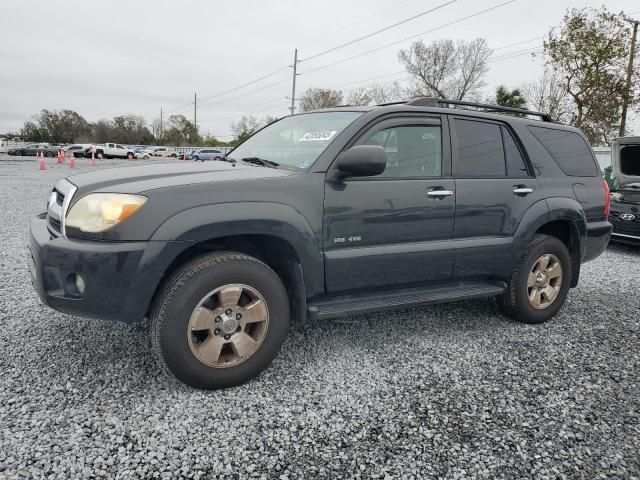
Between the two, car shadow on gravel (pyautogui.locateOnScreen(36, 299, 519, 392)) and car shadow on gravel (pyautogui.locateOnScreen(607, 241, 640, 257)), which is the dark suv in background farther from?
car shadow on gravel (pyautogui.locateOnScreen(607, 241, 640, 257))

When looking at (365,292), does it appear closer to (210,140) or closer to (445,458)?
(445,458)

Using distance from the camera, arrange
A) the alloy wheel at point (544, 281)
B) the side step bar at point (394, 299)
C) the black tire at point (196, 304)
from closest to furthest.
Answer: the black tire at point (196, 304)
the side step bar at point (394, 299)
the alloy wheel at point (544, 281)

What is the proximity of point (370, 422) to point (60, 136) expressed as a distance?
267 feet

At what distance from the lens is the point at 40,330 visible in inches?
127

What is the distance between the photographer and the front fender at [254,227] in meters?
2.39

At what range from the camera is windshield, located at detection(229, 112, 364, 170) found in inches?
118

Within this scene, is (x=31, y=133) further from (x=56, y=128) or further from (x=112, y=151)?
(x=112, y=151)

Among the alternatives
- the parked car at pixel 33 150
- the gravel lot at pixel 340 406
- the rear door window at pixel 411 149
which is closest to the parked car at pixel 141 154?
the parked car at pixel 33 150

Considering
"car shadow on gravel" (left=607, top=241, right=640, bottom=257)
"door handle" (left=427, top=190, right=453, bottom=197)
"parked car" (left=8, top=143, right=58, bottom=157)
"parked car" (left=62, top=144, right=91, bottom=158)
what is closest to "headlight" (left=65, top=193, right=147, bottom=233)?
"door handle" (left=427, top=190, right=453, bottom=197)

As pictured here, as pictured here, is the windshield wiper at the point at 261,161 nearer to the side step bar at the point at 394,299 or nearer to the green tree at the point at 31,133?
the side step bar at the point at 394,299

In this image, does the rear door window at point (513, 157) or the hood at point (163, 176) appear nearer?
the hood at point (163, 176)

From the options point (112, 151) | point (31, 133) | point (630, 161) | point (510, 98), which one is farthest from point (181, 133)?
point (630, 161)

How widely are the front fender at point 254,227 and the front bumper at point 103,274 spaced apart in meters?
0.10

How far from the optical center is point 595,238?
411 centimetres
